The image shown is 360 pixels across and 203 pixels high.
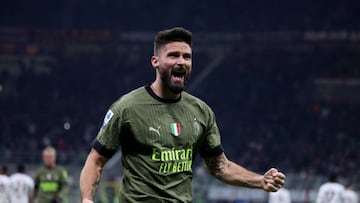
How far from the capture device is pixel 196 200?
26.6 m

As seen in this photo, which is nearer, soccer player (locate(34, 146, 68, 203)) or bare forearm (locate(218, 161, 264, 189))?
bare forearm (locate(218, 161, 264, 189))

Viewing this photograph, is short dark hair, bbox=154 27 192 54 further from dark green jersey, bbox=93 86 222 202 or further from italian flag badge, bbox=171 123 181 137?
italian flag badge, bbox=171 123 181 137

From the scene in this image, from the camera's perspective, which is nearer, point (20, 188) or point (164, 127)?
point (164, 127)

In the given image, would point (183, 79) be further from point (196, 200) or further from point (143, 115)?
point (196, 200)

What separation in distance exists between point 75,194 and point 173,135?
21776mm

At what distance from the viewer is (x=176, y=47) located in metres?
5.06

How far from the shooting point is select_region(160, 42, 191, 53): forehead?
505cm

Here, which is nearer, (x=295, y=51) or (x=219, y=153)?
(x=219, y=153)

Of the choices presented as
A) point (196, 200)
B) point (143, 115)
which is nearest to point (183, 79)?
point (143, 115)

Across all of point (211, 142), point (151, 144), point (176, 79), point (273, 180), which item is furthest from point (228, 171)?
point (176, 79)

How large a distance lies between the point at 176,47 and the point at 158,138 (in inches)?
21.8

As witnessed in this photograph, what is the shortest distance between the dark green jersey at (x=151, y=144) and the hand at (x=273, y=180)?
0.47 metres

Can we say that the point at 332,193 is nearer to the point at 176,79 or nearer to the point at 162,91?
the point at 162,91

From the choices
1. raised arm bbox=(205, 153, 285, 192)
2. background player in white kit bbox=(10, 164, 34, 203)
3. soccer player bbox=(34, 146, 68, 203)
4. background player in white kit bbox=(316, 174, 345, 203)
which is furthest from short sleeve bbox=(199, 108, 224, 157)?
background player in white kit bbox=(10, 164, 34, 203)
